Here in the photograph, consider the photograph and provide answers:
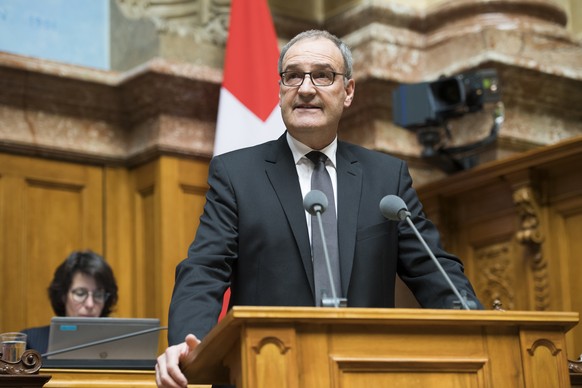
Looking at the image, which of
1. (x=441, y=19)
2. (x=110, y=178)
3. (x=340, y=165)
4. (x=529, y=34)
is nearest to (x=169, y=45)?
(x=110, y=178)

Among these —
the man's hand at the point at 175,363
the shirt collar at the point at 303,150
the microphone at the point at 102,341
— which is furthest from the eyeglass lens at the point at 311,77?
the microphone at the point at 102,341

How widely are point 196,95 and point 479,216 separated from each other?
1.86 m

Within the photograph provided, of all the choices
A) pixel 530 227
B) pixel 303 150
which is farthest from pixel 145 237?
pixel 303 150

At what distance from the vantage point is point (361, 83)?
7066 mm

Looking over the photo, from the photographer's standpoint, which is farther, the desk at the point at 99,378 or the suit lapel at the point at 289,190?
the desk at the point at 99,378

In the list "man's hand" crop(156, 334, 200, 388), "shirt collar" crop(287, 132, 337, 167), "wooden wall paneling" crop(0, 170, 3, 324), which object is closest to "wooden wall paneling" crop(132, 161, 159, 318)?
"wooden wall paneling" crop(0, 170, 3, 324)

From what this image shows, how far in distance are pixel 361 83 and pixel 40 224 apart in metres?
2.10

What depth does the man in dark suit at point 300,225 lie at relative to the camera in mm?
2953

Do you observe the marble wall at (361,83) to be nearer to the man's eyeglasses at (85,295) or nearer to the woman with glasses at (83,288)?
the woman with glasses at (83,288)

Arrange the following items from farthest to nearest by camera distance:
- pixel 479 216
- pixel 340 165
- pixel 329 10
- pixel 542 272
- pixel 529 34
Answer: pixel 329 10 → pixel 529 34 → pixel 479 216 → pixel 542 272 → pixel 340 165

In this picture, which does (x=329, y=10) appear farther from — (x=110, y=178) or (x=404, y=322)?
(x=404, y=322)

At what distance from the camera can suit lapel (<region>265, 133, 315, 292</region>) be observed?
118 inches

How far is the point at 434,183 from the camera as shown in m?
6.73

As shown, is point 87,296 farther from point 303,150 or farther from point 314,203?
point 314,203
